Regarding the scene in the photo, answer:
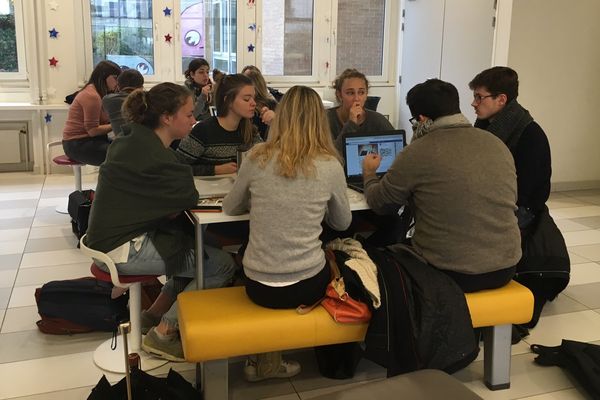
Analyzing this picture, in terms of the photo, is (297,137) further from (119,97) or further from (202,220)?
(119,97)

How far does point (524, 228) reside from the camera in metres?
3.21

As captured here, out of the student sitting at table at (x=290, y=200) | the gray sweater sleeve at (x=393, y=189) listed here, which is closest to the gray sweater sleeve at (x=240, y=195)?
the student sitting at table at (x=290, y=200)

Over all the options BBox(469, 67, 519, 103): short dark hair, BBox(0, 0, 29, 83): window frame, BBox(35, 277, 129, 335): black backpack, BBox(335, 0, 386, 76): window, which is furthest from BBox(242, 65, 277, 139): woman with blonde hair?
BBox(0, 0, 29, 83): window frame

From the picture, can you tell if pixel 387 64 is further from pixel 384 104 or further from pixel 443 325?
pixel 443 325

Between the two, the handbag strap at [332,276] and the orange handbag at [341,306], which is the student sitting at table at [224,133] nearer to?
the handbag strap at [332,276]

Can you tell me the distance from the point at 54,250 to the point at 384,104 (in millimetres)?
4509

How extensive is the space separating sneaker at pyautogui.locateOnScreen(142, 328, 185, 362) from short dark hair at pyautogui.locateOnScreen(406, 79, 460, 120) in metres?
1.39

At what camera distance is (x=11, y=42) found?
21.3 feet

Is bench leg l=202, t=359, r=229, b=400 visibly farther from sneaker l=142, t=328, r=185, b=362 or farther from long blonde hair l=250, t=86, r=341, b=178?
long blonde hair l=250, t=86, r=341, b=178

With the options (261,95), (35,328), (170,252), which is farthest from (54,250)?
(170,252)

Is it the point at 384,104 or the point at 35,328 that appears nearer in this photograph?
the point at 35,328

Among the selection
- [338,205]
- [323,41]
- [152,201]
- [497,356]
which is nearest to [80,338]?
[152,201]

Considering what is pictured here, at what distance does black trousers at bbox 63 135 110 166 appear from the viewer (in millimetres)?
4711

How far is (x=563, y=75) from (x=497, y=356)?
13.4 ft
